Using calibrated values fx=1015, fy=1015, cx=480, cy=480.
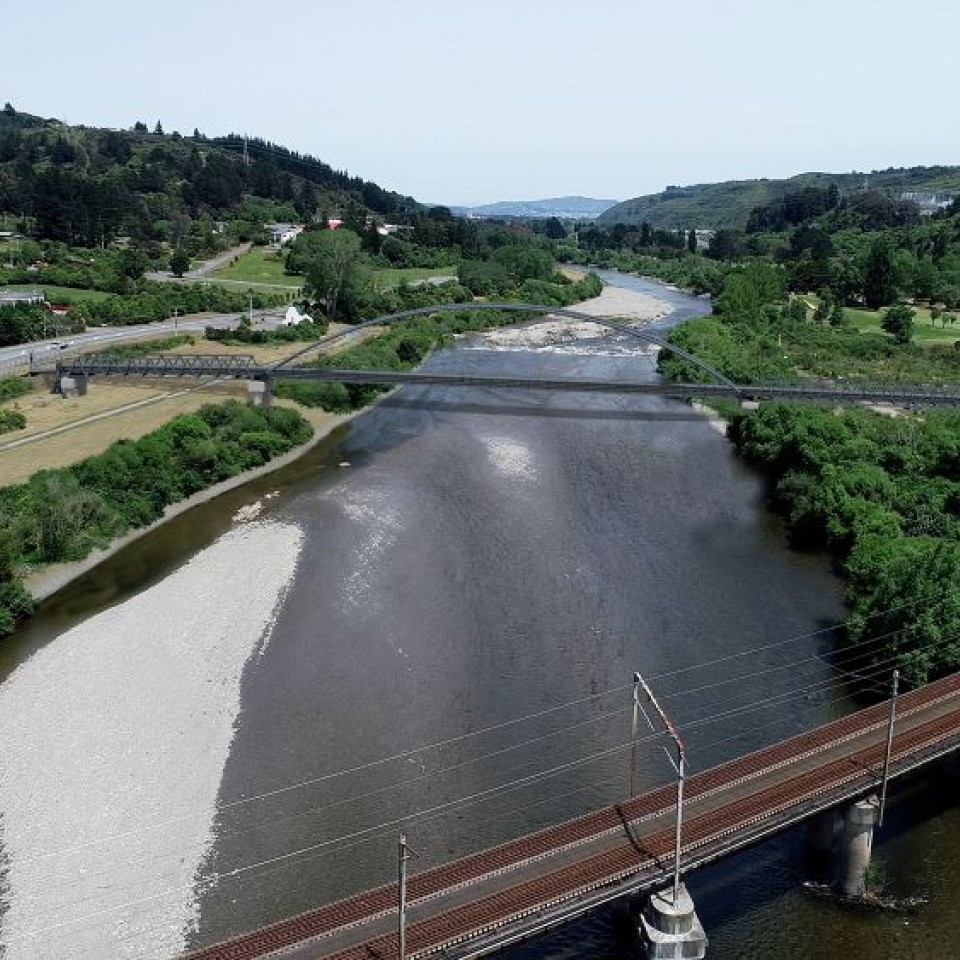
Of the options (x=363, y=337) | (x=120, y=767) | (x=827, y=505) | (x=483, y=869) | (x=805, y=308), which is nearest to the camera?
(x=483, y=869)

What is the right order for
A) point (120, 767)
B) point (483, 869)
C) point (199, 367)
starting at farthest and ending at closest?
point (199, 367)
point (120, 767)
point (483, 869)

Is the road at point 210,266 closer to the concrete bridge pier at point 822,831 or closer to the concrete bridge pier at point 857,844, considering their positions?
the concrete bridge pier at point 822,831

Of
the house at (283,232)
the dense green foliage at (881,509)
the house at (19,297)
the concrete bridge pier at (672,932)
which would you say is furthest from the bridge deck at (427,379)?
the house at (283,232)

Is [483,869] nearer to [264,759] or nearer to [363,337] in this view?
[264,759]

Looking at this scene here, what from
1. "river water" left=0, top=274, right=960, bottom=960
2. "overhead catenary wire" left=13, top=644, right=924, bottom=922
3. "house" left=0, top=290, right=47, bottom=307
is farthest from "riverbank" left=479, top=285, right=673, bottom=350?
"overhead catenary wire" left=13, top=644, right=924, bottom=922

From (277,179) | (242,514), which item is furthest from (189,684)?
(277,179)

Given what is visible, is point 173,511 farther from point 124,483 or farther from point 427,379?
point 427,379
